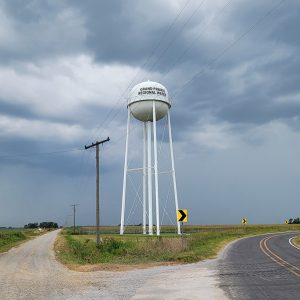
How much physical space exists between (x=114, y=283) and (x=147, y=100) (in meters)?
42.1

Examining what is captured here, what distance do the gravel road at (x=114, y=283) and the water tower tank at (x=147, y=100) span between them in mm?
36675

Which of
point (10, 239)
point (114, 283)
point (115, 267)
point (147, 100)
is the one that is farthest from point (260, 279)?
point (10, 239)

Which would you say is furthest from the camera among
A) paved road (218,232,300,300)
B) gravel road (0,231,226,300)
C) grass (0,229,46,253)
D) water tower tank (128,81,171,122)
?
water tower tank (128,81,171,122)

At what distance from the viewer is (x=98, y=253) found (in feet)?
98.5

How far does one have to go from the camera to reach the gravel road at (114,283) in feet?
43.7

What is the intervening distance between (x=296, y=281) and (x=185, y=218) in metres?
16.9

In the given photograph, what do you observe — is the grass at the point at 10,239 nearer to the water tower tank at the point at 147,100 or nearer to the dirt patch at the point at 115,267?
the dirt patch at the point at 115,267

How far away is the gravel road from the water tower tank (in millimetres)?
36675

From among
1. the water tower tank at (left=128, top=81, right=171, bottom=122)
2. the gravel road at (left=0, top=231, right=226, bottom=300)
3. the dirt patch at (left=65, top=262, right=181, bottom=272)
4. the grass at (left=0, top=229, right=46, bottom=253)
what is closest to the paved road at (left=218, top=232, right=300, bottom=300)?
the gravel road at (left=0, top=231, right=226, bottom=300)

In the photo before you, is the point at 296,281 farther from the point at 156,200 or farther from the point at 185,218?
the point at 156,200

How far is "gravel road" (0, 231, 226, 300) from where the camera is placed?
13.3m

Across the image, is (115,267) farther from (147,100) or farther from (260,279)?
(147,100)

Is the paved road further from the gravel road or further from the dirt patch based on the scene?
the dirt patch

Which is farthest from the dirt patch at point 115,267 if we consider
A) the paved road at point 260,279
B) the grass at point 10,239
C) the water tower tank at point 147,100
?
the water tower tank at point 147,100
